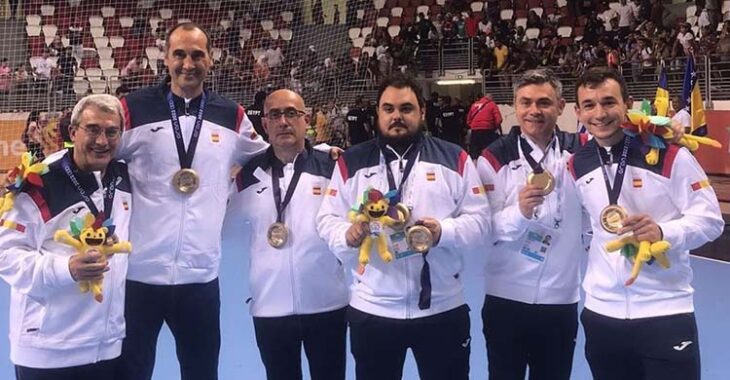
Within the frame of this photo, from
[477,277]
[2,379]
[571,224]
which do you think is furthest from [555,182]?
[477,277]

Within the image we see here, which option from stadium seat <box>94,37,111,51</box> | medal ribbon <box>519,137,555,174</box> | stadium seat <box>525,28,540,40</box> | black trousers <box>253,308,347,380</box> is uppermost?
stadium seat <box>525,28,540,40</box>

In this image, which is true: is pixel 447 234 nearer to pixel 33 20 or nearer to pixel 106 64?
pixel 106 64

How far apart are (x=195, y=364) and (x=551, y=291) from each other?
163 cm

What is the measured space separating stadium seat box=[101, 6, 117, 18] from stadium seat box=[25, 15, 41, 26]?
1.39 m

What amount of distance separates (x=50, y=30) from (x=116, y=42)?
165 cm

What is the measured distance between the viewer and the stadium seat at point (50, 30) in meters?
15.5

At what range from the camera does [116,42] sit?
1527 cm

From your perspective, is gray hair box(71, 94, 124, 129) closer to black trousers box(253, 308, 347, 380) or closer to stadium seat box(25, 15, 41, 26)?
black trousers box(253, 308, 347, 380)

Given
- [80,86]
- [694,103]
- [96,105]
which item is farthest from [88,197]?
[80,86]

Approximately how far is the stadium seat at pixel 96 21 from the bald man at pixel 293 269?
540 inches

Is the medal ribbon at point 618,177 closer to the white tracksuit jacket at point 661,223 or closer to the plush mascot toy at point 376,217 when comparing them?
the white tracksuit jacket at point 661,223

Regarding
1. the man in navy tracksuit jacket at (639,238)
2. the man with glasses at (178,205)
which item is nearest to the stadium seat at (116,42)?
the man with glasses at (178,205)

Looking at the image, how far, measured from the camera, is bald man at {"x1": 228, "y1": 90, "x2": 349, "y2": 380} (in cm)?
328

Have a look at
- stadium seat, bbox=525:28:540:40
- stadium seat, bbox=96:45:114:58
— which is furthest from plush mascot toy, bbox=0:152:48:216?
stadium seat, bbox=525:28:540:40
